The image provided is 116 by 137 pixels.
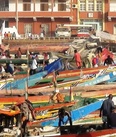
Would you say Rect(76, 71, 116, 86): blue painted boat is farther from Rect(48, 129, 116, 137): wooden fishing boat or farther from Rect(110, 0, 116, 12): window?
Rect(110, 0, 116, 12): window

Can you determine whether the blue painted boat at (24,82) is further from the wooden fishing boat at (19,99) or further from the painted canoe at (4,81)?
the wooden fishing boat at (19,99)

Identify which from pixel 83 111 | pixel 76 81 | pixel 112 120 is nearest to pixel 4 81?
pixel 76 81

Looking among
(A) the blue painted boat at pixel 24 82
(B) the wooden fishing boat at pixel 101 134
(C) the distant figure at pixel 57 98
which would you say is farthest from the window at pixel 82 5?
(B) the wooden fishing boat at pixel 101 134

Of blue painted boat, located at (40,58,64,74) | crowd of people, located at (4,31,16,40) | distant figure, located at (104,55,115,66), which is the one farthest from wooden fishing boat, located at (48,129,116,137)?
crowd of people, located at (4,31,16,40)

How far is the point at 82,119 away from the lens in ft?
69.0

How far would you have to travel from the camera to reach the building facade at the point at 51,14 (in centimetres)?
6494

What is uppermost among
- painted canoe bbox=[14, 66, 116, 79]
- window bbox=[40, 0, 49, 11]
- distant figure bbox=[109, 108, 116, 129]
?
window bbox=[40, 0, 49, 11]

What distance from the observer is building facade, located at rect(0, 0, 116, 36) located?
64.9m

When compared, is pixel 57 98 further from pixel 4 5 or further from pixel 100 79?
pixel 4 5

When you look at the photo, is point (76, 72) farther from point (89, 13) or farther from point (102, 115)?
point (89, 13)

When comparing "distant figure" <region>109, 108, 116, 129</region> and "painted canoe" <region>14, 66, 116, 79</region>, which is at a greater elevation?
"distant figure" <region>109, 108, 116, 129</region>

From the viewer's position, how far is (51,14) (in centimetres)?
6512

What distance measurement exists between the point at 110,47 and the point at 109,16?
15.9 metres

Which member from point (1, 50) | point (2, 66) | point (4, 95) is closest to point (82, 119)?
point (4, 95)
